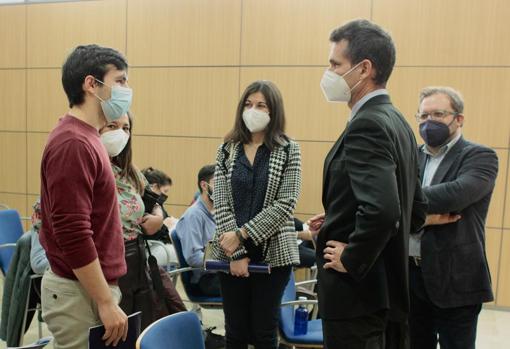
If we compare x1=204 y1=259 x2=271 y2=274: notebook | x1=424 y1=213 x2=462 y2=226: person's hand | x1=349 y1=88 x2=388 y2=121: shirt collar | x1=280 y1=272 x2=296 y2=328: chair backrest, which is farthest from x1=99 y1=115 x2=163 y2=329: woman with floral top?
x1=424 y1=213 x2=462 y2=226: person's hand

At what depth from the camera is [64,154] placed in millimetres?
1398

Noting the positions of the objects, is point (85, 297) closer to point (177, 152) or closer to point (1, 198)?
point (177, 152)

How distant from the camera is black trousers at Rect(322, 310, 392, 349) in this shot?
1456mm

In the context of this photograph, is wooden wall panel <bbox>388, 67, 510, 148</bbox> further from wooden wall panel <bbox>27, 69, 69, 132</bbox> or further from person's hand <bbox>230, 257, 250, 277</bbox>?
wooden wall panel <bbox>27, 69, 69, 132</bbox>

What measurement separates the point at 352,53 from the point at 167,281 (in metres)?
1.48

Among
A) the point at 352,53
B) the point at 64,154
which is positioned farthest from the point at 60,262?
the point at 352,53

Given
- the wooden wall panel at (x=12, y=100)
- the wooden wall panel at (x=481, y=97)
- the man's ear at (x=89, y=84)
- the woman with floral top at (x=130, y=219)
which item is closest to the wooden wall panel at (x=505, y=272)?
the wooden wall panel at (x=481, y=97)

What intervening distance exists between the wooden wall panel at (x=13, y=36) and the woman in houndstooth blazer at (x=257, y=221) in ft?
13.0

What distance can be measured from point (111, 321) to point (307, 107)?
329 centimetres

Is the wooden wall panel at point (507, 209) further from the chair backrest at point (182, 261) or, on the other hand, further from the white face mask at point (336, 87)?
the white face mask at point (336, 87)

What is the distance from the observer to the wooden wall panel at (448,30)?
398 centimetres

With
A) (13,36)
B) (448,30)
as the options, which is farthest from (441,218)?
(13,36)

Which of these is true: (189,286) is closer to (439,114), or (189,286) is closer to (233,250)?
(233,250)

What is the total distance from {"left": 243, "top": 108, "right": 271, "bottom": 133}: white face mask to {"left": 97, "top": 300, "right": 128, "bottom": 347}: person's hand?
115 centimetres
